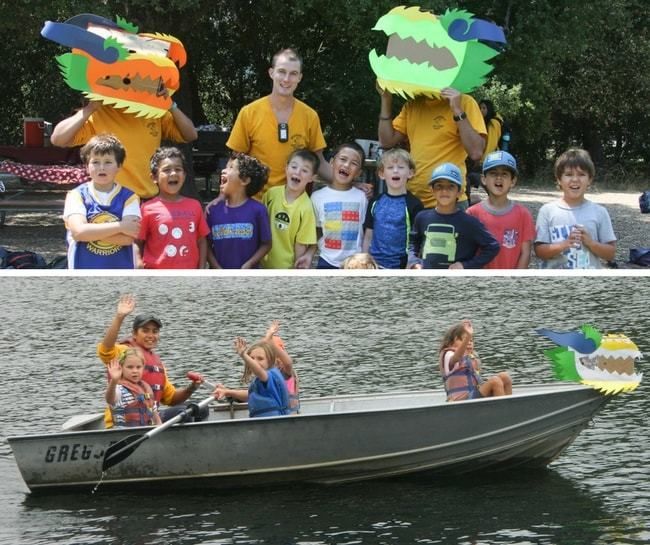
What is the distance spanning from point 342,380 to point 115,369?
4018mm

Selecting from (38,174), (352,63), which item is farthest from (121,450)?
(352,63)

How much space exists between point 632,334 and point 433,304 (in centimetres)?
275

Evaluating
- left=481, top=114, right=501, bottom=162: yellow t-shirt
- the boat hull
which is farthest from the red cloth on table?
the boat hull

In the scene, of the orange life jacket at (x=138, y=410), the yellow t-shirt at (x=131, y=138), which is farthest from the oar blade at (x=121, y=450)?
the yellow t-shirt at (x=131, y=138)

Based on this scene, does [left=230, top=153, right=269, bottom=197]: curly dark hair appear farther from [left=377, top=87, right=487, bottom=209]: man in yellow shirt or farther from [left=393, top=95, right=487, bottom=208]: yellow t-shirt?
[left=393, top=95, right=487, bottom=208]: yellow t-shirt

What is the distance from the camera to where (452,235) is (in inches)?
317

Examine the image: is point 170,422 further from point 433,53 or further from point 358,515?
point 433,53

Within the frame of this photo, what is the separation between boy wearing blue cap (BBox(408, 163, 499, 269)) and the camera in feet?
26.4

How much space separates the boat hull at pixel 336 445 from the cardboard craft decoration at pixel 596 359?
55cm

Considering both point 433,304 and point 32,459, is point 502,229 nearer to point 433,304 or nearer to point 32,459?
point 32,459

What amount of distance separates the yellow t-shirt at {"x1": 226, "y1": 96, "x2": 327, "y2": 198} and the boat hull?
1730 millimetres

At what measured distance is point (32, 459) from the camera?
9023 mm

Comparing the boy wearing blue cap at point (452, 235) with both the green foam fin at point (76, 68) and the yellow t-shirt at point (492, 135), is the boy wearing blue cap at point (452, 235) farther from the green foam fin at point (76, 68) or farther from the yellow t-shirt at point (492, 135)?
the green foam fin at point (76, 68)

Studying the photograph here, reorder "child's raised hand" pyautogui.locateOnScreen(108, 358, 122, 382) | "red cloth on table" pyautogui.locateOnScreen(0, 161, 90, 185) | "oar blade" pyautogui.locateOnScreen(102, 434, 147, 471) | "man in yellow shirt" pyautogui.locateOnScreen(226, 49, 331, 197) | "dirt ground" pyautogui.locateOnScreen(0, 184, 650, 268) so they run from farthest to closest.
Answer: "red cloth on table" pyautogui.locateOnScreen(0, 161, 90, 185) < "dirt ground" pyautogui.locateOnScreen(0, 184, 650, 268) < "oar blade" pyautogui.locateOnScreen(102, 434, 147, 471) < "man in yellow shirt" pyautogui.locateOnScreen(226, 49, 331, 197) < "child's raised hand" pyautogui.locateOnScreen(108, 358, 122, 382)
